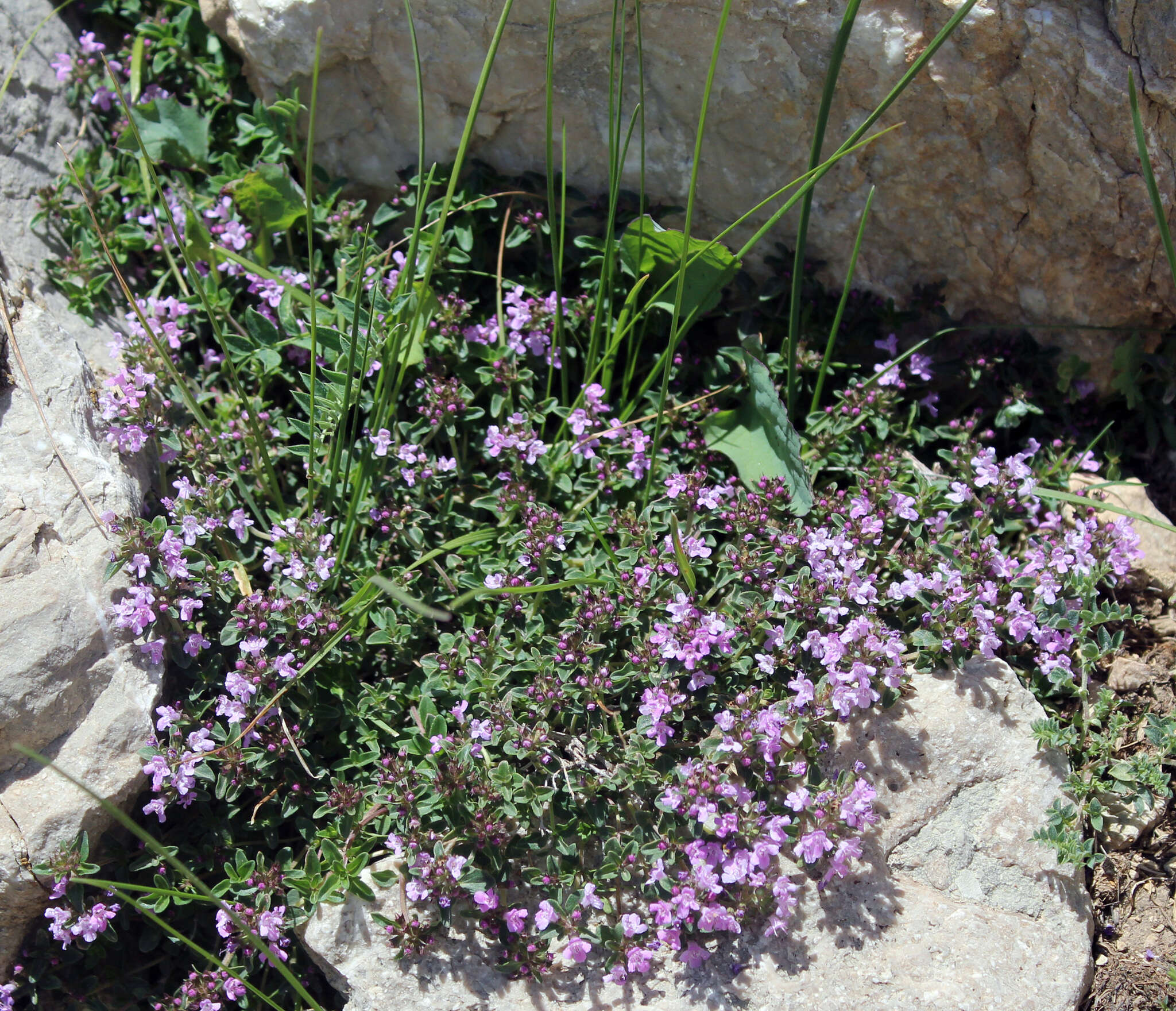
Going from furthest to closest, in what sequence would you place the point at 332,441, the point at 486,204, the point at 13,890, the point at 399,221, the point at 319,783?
the point at 399,221, the point at 486,204, the point at 332,441, the point at 319,783, the point at 13,890

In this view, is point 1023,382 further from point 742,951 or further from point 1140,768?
point 742,951

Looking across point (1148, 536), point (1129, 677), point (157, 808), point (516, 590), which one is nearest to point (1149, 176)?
point (1148, 536)

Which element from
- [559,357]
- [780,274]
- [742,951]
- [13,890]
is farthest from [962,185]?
→ [13,890]

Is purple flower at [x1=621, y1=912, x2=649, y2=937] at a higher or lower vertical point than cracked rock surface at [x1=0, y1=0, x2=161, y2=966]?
lower

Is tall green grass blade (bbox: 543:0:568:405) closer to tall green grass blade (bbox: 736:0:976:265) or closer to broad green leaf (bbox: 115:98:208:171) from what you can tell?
tall green grass blade (bbox: 736:0:976:265)

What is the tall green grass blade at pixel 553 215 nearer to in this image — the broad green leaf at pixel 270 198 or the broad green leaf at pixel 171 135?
the broad green leaf at pixel 270 198

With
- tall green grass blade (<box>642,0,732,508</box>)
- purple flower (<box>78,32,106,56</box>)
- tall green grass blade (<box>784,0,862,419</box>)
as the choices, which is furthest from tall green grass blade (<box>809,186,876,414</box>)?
purple flower (<box>78,32,106,56</box>)

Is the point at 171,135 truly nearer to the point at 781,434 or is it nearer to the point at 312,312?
the point at 312,312
